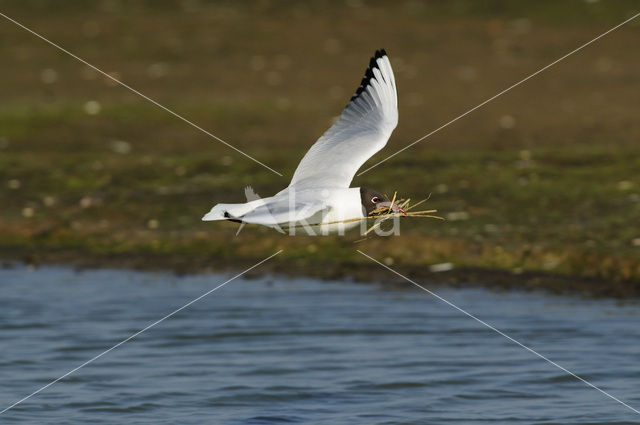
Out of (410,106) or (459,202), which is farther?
(410,106)

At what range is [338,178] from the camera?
877 centimetres

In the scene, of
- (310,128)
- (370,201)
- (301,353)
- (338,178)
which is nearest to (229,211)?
(370,201)

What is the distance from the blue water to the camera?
394 inches

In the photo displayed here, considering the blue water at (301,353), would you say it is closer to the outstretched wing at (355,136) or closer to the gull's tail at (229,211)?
the outstretched wing at (355,136)

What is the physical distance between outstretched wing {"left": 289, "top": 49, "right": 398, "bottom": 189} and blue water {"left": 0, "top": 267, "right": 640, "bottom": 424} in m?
2.08

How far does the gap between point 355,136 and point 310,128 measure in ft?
34.1

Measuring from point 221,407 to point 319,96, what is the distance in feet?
39.3

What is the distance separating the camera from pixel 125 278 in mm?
14344

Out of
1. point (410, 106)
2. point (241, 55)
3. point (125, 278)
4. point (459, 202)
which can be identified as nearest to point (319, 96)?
point (410, 106)

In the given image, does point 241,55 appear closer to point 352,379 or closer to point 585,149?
point 585,149

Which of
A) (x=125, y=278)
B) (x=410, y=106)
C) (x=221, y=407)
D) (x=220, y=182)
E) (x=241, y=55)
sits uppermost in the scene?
(x=241, y=55)

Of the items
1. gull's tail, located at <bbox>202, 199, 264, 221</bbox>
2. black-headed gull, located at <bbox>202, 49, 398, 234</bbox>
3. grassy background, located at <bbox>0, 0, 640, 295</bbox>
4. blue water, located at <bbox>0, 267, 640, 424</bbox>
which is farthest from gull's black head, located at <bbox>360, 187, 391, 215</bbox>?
grassy background, located at <bbox>0, 0, 640, 295</bbox>

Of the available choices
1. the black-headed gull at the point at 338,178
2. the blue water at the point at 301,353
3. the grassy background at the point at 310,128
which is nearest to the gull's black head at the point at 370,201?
the black-headed gull at the point at 338,178

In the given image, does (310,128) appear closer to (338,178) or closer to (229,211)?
(338,178)
